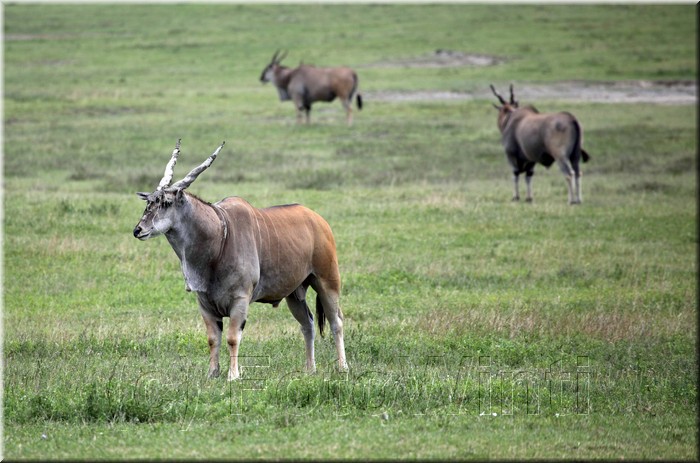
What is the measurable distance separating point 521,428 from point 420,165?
59.4 ft

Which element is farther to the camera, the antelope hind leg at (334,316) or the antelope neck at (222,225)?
the antelope hind leg at (334,316)

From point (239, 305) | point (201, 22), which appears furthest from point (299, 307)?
point (201, 22)

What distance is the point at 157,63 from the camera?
51062 millimetres

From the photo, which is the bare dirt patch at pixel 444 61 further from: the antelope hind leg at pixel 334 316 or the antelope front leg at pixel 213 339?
the antelope front leg at pixel 213 339

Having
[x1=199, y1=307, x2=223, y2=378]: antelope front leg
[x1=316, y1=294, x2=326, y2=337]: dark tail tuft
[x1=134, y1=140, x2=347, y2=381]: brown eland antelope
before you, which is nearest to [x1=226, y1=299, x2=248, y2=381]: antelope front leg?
[x1=134, y1=140, x2=347, y2=381]: brown eland antelope

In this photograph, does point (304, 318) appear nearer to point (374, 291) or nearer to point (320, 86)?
point (374, 291)


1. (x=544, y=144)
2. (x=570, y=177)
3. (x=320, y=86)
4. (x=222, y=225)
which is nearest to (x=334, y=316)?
(x=222, y=225)

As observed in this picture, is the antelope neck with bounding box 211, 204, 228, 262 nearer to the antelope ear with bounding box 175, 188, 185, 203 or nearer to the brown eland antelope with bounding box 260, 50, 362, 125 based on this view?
the antelope ear with bounding box 175, 188, 185, 203

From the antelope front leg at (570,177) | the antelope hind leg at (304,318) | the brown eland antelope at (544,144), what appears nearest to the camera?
the antelope hind leg at (304,318)

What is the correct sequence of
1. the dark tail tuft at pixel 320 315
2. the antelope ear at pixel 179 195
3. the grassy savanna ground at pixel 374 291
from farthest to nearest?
the dark tail tuft at pixel 320 315, the antelope ear at pixel 179 195, the grassy savanna ground at pixel 374 291

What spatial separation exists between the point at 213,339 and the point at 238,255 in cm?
76

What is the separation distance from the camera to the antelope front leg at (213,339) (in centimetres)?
895

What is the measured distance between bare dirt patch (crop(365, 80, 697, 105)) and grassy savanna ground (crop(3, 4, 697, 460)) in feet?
5.90

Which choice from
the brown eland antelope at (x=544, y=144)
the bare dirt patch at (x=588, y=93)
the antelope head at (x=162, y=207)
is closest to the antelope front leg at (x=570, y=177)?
the brown eland antelope at (x=544, y=144)
